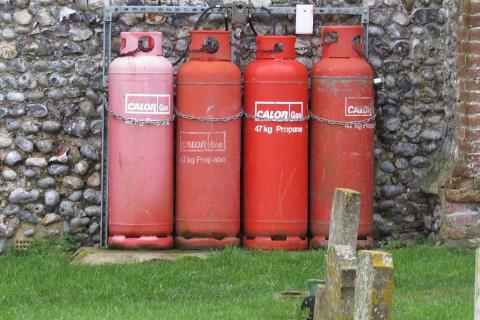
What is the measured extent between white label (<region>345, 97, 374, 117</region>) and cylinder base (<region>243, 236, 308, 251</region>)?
3.51 ft

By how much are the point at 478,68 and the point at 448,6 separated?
0.78 meters

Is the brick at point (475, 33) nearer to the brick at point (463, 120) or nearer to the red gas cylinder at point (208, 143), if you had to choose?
the brick at point (463, 120)

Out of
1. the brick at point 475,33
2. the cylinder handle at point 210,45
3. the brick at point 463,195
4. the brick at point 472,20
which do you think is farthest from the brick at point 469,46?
the cylinder handle at point 210,45

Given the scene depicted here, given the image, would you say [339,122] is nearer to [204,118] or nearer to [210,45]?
[204,118]

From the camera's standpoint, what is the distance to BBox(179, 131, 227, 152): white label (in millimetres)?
10422

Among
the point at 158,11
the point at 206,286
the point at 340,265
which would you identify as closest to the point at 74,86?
the point at 158,11

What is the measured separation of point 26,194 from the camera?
1077 centimetres

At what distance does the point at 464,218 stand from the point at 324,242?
111 centimetres

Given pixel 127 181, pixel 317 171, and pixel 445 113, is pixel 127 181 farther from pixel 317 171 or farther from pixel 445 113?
pixel 445 113

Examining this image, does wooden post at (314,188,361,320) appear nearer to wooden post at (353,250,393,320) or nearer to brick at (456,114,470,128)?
wooden post at (353,250,393,320)

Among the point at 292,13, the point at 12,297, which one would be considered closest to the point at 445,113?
the point at 292,13

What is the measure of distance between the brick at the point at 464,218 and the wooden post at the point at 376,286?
17.0 feet

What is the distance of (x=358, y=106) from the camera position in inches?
415

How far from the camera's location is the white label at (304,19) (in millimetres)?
10891
